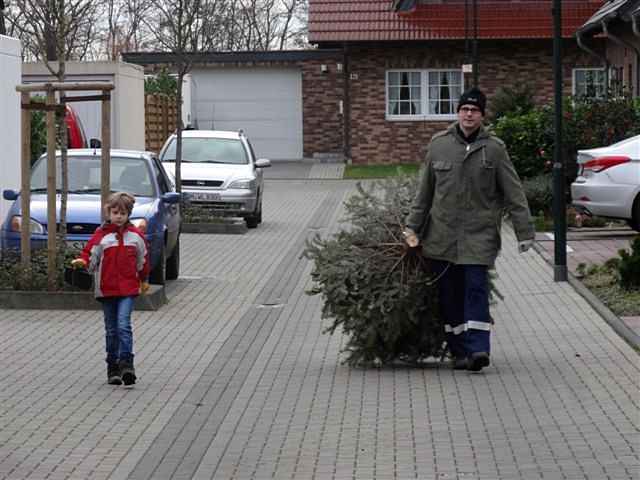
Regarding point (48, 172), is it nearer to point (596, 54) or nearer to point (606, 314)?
point (606, 314)

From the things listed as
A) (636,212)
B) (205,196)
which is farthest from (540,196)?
(205,196)

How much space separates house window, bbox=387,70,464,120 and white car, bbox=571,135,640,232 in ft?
72.5

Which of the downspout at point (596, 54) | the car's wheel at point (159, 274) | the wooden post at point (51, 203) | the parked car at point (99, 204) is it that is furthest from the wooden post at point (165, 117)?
the wooden post at point (51, 203)

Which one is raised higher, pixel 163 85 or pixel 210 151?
pixel 163 85

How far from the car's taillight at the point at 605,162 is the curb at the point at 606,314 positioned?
12.2ft

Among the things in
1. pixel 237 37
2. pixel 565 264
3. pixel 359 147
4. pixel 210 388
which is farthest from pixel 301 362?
pixel 237 37

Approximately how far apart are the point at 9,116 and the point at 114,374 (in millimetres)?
9826

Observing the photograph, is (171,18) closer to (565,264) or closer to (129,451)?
(565,264)

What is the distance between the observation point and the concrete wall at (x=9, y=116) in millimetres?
18938

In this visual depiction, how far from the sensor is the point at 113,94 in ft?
103

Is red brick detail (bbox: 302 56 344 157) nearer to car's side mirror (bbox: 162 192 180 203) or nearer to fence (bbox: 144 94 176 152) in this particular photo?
fence (bbox: 144 94 176 152)

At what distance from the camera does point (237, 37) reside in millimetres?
71688

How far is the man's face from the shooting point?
9.98 meters

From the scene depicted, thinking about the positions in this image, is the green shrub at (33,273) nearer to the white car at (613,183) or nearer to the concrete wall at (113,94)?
the white car at (613,183)
